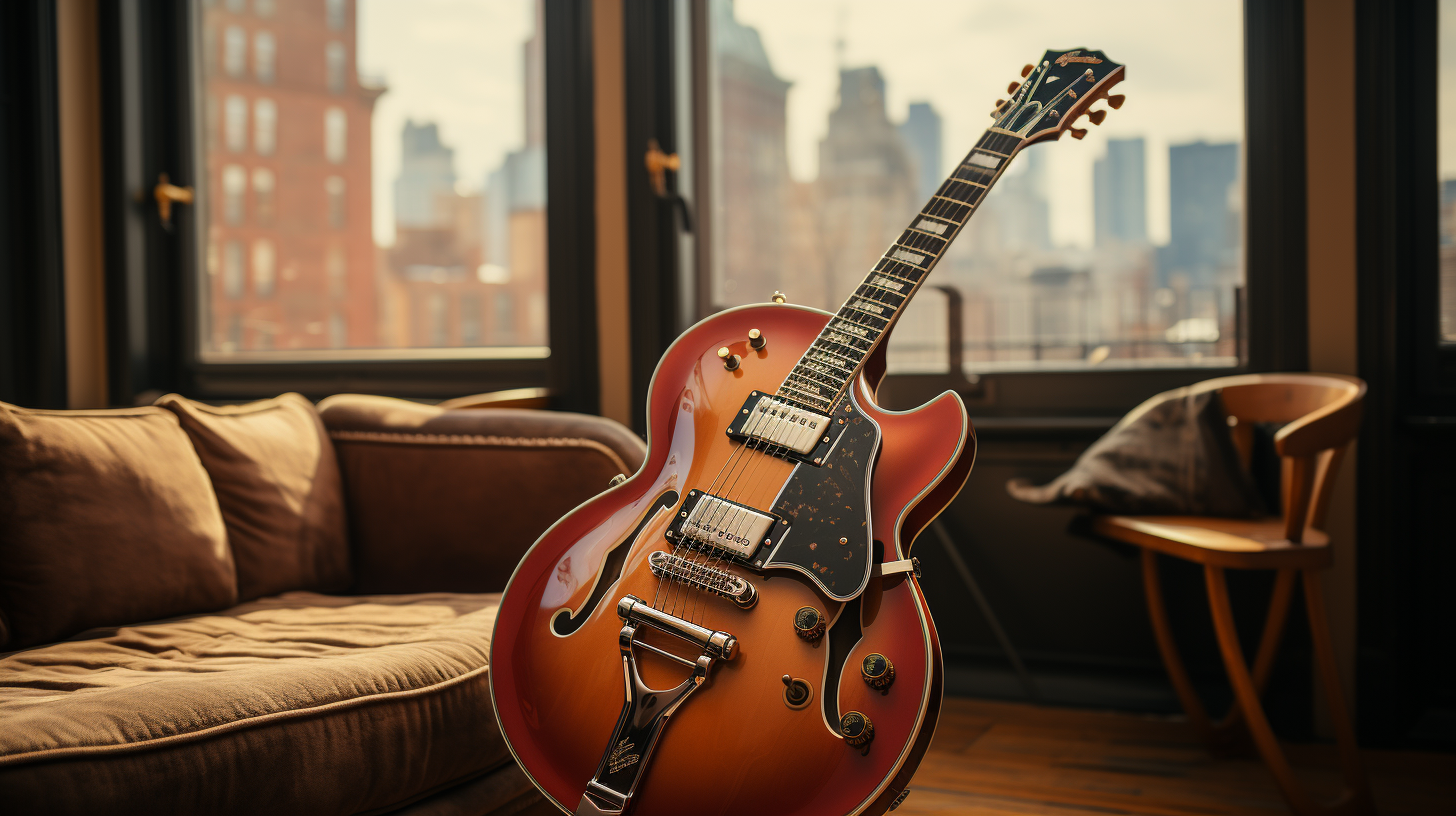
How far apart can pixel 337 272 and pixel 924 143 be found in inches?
70.9

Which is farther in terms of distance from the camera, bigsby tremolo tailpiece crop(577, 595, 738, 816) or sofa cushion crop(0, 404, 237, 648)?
sofa cushion crop(0, 404, 237, 648)

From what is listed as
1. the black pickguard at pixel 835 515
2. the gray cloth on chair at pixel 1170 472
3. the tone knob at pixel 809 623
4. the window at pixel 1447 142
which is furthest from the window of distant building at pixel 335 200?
the window at pixel 1447 142

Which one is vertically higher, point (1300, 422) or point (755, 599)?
point (1300, 422)

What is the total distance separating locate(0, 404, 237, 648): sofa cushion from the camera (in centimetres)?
122

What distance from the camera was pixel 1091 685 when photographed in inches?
82.2

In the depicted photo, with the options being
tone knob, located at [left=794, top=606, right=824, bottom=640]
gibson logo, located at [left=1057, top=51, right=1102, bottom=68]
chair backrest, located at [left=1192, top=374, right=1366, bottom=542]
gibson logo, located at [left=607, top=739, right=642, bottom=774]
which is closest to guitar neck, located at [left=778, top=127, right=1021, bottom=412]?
gibson logo, located at [left=1057, top=51, right=1102, bottom=68]

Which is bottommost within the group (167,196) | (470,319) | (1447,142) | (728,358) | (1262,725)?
(1262,725)

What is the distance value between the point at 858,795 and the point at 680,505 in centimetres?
34

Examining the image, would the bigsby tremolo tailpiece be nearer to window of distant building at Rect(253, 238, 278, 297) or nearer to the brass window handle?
window of distant building at Rect(253, 238, 278, 297)

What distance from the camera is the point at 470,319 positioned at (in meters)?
2.59

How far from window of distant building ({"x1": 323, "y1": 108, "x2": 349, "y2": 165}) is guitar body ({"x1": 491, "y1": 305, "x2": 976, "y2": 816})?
2.14m

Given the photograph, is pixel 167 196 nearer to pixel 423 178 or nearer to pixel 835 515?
pixel 423 178

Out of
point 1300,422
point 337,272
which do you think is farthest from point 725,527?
point 337,272

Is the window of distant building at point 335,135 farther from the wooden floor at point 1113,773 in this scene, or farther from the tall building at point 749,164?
the wooden floor at point 1113,773
